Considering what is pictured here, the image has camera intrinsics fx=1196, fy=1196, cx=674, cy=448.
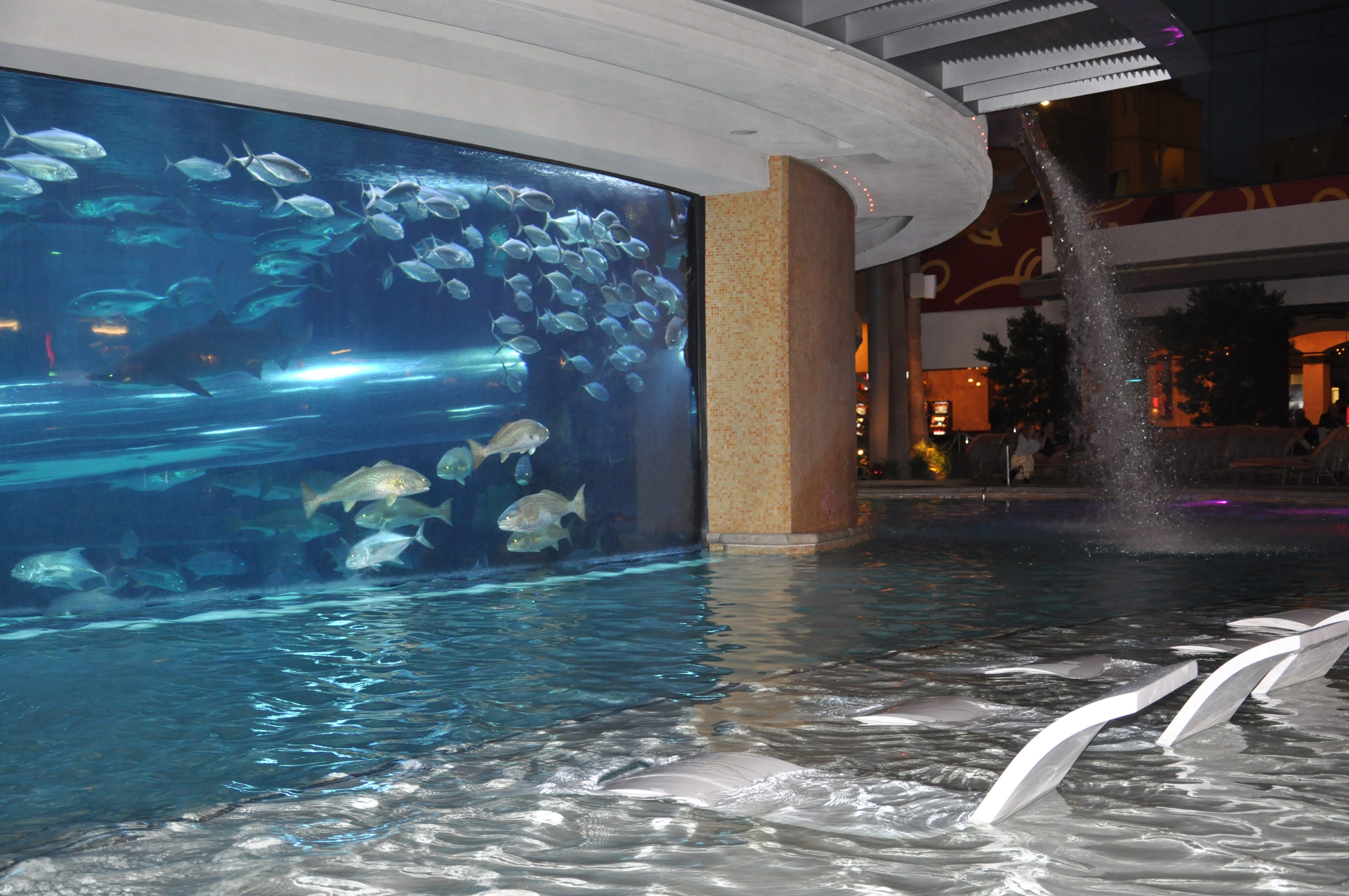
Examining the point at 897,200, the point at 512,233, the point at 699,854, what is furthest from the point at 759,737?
the point at 897,200

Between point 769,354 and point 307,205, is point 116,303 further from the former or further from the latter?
point 769,354

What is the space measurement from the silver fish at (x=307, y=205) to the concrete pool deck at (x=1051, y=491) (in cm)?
1380

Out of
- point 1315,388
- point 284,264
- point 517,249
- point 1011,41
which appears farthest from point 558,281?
point 1315,388

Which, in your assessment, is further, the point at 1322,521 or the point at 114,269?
the point at 1322,521

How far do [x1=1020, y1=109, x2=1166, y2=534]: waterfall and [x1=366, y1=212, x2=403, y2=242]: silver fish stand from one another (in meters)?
17.1

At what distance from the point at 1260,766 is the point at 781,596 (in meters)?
5.72

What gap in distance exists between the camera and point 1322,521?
1786 cm

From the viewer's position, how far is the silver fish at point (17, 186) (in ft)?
30.6

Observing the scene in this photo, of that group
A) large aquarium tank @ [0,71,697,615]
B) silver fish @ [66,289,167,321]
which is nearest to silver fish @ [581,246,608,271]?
large aquarium tank @ [0,71,697,615]

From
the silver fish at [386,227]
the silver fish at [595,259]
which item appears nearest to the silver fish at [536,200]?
the silver fish at [595,259]

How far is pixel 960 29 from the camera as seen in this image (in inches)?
451

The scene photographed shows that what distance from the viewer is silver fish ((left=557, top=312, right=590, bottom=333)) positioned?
510 inches

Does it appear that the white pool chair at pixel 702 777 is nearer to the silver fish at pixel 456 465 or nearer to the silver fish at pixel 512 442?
the silver fish at pixel 456 465

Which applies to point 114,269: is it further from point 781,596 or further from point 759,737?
point 759,737
